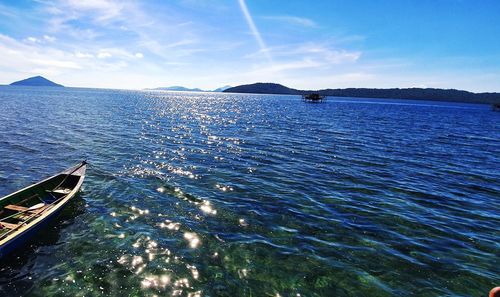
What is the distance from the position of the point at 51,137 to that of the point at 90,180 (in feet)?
65.6

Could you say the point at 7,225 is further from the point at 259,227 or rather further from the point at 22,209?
the point at 259,227

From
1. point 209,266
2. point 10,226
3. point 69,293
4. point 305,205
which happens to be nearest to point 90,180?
point 10,226

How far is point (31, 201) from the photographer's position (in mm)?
16156

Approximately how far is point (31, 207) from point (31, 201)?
4.64 feet

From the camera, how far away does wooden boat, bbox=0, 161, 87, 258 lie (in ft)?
38.6

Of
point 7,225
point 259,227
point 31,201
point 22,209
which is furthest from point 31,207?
point 259,227

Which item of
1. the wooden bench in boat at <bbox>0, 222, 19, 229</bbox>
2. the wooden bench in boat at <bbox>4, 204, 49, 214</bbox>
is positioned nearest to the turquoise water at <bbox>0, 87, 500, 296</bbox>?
the wooden bench in boat at <bbox>4, 204, 49, 214</bbox>

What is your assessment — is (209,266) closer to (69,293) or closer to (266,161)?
(69,293)

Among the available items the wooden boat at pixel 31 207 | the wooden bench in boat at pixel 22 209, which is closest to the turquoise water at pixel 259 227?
the wooden boat at pixel 31 207

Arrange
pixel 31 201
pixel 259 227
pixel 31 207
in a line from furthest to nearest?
pixel 31 201 → pixel 31 207 → pixel 259 227

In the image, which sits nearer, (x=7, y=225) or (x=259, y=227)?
(x=7, y=225)

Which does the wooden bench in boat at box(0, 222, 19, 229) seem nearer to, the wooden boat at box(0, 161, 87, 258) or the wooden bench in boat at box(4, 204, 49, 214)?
the wooden boat at box(0, 161, 87, 258)

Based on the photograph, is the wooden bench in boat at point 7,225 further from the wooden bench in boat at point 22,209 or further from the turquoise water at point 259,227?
the wooden bench in boat at point 22,209

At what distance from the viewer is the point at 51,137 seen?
35.4 m
